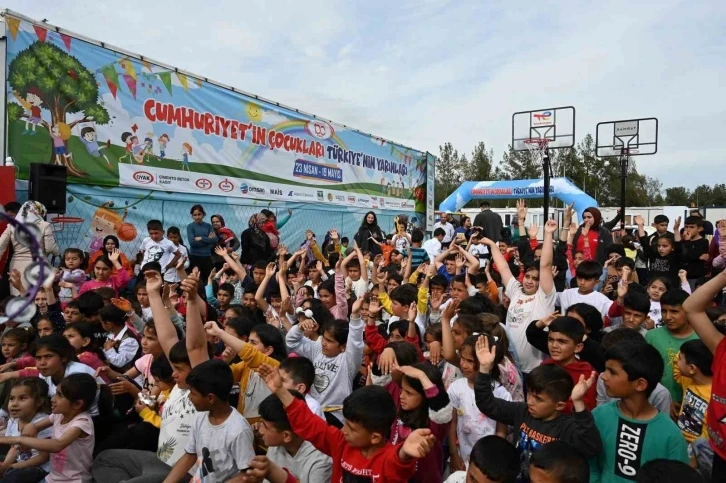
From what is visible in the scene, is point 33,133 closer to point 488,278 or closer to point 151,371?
point 151,371

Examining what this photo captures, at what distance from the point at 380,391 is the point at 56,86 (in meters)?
6.65

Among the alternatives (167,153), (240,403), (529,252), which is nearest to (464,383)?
(240,403)

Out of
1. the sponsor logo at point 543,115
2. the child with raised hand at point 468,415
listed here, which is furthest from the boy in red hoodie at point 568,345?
the sponsor logo at point 543,115

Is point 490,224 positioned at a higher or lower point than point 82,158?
lower

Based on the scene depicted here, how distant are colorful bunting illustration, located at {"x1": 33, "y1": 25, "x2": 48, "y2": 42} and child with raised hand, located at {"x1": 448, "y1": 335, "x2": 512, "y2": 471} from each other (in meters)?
6.67

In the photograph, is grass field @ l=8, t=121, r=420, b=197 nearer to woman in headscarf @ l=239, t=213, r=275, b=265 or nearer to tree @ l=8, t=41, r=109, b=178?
tree @ l=8, t=41, r=109, b=178

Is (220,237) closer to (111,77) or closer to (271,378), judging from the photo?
(111,77)

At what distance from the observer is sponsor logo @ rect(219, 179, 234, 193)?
31.6 feet

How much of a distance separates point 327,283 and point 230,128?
5328mm

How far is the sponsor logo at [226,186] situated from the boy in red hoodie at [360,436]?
7559 millimetres

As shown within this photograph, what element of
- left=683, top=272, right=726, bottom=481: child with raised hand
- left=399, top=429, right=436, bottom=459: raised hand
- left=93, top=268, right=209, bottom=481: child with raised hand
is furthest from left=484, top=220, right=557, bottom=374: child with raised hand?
left=93, top=268, right=209, bottom=481: child with raised hand

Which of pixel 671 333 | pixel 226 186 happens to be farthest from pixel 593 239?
pixel 226 186

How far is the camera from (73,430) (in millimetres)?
3000

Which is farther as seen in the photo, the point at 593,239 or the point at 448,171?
the point at 448,171
